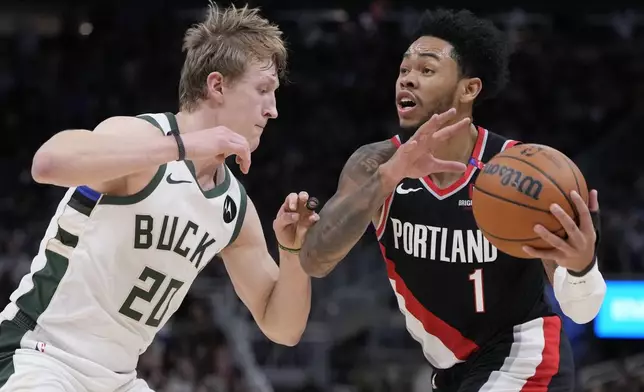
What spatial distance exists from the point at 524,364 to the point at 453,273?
0.50 meters

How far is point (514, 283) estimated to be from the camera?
14.6ft

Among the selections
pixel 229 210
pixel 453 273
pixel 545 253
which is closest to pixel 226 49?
pixel 229 210

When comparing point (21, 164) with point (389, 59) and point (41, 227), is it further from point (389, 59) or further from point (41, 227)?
point (389, 59)

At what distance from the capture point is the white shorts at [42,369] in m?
3.79

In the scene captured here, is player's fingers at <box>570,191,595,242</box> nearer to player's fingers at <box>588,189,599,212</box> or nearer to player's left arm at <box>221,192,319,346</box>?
player's fingers at <box>588,189,599,212</box>

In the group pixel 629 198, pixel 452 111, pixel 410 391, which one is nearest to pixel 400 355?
pixel 410 391

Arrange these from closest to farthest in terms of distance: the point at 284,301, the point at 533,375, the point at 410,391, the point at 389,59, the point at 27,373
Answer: the point at 27,373, the point at 533,375, the point at 284,301, the point at 410,391, the point at 389,59

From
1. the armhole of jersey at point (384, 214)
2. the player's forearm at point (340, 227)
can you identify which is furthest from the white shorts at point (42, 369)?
the armhole of jersey at point (384, 214)

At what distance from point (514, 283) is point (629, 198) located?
8767 millimetres

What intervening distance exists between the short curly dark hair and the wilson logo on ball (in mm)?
900

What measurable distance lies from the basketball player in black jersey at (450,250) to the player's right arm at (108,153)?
0.83 metres

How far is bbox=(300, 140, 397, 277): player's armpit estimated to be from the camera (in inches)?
169

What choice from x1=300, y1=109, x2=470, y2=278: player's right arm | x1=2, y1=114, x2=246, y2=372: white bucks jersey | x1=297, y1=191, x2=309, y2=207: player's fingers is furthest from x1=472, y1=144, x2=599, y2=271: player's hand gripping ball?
x1=2, y1=114, x2=246, y2=372: white bucks jersey

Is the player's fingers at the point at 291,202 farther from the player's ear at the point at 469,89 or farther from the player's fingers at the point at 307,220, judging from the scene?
the player's ear at the point at 469,89
